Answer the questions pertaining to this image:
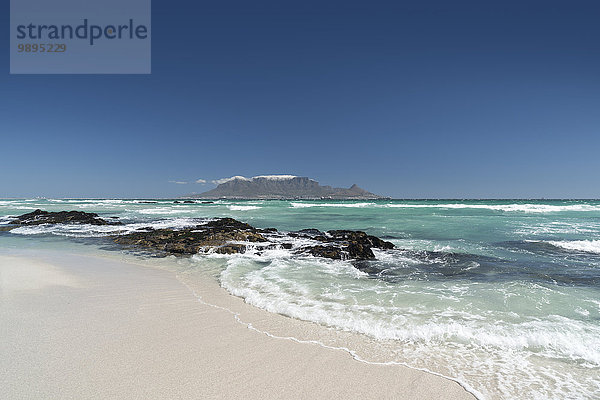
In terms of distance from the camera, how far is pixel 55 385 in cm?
262

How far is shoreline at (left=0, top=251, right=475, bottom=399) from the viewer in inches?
104

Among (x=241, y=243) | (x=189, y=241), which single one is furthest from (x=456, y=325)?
(x=189, y=241)

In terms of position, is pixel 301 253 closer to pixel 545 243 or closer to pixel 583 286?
pixel 583 286

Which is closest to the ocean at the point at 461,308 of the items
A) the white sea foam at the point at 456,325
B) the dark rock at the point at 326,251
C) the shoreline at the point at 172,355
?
the white sea foam at the point at 456,325

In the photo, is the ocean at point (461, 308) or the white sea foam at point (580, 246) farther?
the white sea foam at point (580, 246)

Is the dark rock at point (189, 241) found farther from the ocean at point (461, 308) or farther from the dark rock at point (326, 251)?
the dark rock at point (326, 251)

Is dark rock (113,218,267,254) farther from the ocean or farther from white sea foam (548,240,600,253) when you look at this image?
white sea foam (548,240,600,253)

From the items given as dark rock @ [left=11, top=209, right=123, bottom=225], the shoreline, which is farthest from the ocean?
dark rock @ [left=11, top=209, right=123, bottom=225]

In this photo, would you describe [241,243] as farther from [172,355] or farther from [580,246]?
[580,246]

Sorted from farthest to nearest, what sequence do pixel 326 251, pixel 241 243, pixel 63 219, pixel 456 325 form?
pixel 63 219
pixel 241 243
pixel 326 251
pixel 456 325

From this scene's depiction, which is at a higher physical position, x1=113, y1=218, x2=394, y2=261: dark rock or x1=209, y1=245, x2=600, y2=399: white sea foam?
x1=113, y1=218, x2=394, y2=261: dark rock

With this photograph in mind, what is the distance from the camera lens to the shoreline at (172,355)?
2.65 m

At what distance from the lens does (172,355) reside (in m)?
3.20

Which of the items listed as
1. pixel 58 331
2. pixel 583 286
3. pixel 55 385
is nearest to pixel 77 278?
pixel 58 331
